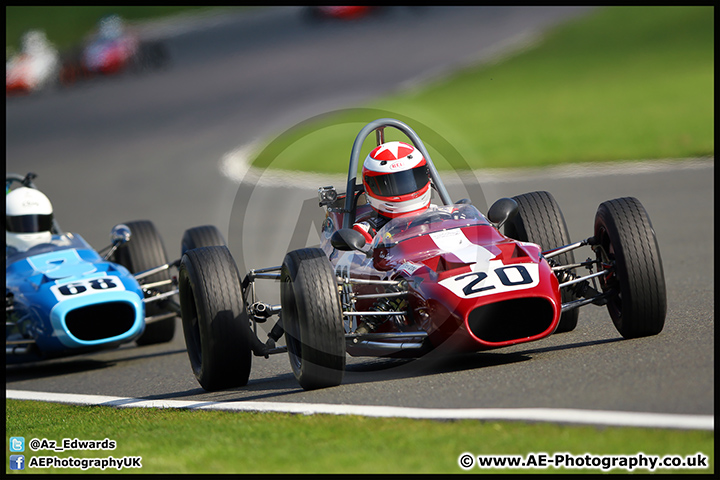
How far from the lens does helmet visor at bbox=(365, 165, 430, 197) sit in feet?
27.5

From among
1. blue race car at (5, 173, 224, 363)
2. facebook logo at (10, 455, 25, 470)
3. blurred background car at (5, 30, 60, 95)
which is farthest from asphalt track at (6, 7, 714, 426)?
facebook logo at (10, 455, 25, 470)

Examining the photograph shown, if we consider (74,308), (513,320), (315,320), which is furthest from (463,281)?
(74,308)

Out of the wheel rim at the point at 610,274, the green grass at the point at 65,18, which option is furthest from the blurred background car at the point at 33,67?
the wheel rim at the point at 610,274

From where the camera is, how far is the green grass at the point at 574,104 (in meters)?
21.6

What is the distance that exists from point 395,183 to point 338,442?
3358 mm

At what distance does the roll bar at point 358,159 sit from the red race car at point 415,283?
0.6 inches

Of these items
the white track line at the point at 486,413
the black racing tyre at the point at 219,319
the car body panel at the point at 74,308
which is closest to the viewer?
the white track line at the point at 486,413

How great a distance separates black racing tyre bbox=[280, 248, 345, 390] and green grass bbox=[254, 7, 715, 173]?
922cm

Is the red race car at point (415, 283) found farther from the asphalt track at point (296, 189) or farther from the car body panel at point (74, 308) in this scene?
the car body panel at point (74, 308)

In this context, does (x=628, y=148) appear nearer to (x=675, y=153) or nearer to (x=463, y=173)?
(x=675, y=153)

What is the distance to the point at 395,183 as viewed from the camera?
838 centimetres

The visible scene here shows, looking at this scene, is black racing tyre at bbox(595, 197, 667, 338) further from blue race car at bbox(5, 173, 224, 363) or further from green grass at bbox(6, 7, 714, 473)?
blue race car at bbox(5, 173, 224, 363)

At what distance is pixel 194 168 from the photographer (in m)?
23.9

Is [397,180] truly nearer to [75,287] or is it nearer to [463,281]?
[463,281]
